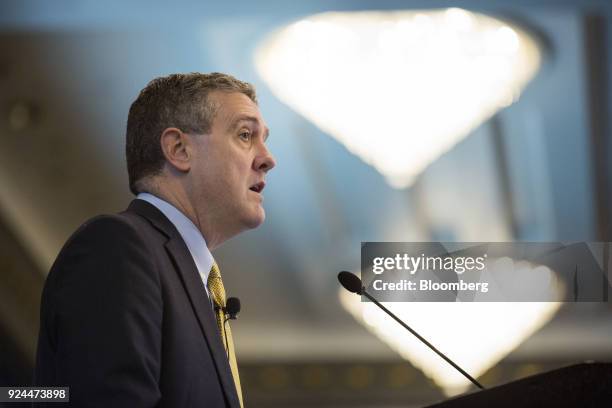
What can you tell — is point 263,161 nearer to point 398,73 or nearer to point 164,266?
point 164,266

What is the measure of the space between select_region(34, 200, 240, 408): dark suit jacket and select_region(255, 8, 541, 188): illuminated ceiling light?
2.94 meters

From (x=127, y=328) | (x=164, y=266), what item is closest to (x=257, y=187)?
(x=164, y=266)

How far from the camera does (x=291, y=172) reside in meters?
5.43

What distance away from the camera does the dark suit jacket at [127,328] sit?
1311mm

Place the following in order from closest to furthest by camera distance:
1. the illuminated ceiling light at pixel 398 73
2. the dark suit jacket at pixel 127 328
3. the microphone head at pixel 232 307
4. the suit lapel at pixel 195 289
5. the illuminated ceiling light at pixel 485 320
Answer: the dark suit jacket at pixel 127 328 → the suit lapel at pixel 195 289 → the microphone head at pixel 232 307 → the illuminated ceiling light at pixel 485 320 → the illuminated ceiling light at pixel 398 73

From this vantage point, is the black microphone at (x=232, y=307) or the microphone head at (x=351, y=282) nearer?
the black microphone at (x=232, y=307)

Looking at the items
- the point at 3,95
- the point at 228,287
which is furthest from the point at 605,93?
the point at 3,95

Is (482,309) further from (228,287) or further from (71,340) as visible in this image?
(71,340)

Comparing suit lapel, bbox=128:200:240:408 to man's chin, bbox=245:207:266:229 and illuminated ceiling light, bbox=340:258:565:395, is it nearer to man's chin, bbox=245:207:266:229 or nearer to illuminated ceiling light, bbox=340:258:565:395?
man's chin, bbox=245:207:266:229

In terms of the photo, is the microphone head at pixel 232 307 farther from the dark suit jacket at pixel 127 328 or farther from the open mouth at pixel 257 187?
the open mouth at pixel 257 187

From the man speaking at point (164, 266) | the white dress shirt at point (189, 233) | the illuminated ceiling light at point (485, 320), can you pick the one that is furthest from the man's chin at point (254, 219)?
the illuminated ceiling light at point (485, 320)

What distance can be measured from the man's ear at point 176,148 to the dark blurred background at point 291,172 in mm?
2399

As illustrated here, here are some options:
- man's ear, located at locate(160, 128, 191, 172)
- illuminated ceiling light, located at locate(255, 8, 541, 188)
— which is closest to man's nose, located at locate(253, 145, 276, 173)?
man's ear, located at locate(160, 128, 191, 172)

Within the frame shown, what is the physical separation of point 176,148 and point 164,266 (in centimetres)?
35
